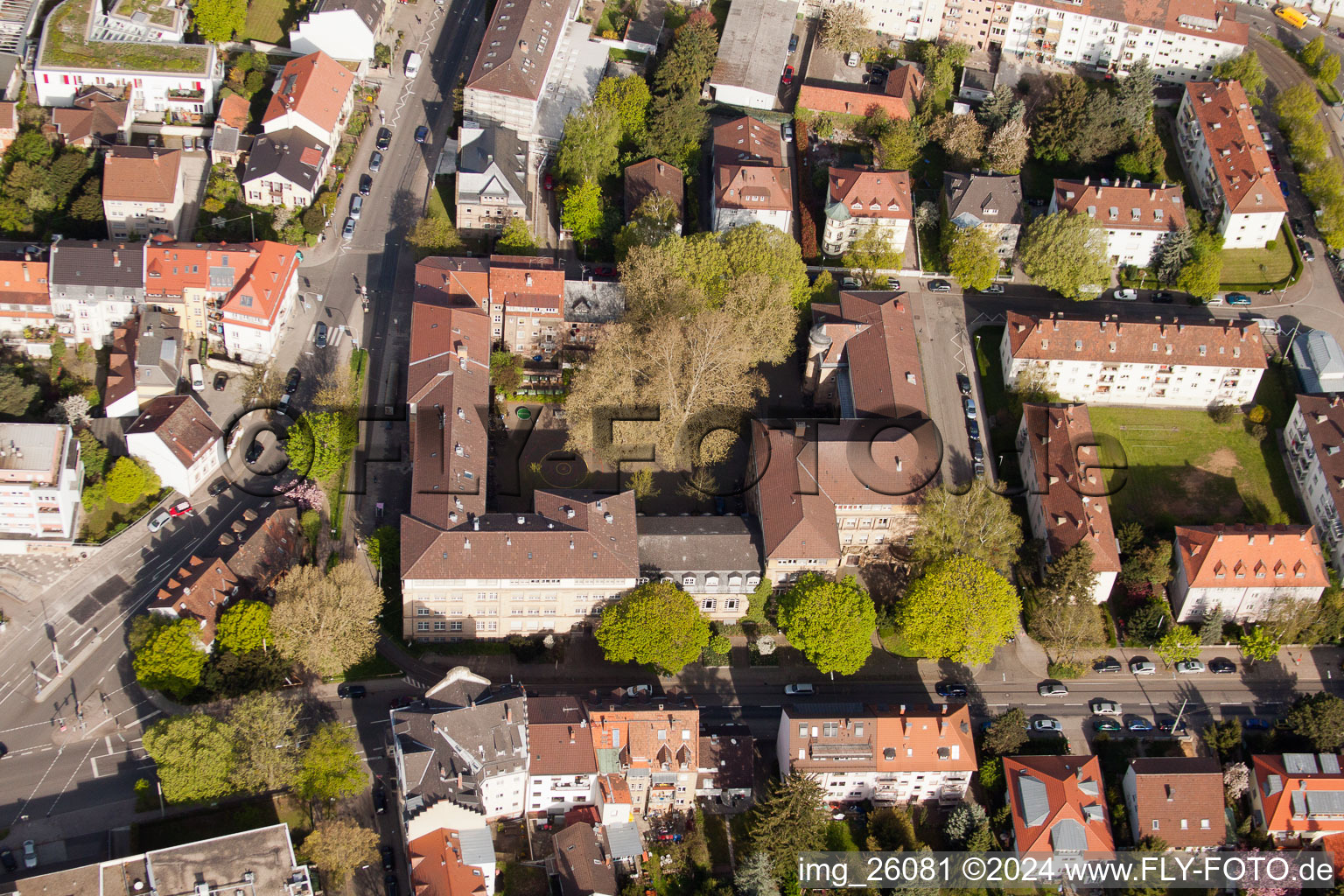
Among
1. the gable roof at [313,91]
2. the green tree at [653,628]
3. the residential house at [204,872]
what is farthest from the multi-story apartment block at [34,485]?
the green tree at [653,628]

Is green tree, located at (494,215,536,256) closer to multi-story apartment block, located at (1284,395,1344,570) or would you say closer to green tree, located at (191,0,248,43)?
green tree, located at (191,0,248,43)

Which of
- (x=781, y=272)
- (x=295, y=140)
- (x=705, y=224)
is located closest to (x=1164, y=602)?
(x=781, y=272)

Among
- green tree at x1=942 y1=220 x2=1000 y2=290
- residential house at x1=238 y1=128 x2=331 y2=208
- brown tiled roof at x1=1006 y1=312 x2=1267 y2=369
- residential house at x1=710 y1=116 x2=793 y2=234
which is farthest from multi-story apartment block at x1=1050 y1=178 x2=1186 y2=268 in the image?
residential house at x1=238 y1=128 x2=331 y2=208

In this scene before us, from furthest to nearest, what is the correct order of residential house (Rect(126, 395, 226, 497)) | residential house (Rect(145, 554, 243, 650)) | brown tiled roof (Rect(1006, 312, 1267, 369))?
brown tiled roof (Rect(1006, 312, 1267, 369)) < residential house (Rect(126, 395, 226, 497)) < residential house (Rect(145, 554, 243, 650))

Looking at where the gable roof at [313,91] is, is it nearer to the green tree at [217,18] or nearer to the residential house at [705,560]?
the green tree at [217,18]

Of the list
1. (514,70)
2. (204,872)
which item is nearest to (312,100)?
(514,70)

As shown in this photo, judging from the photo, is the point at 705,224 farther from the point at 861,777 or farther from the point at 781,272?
the point at 861,777
